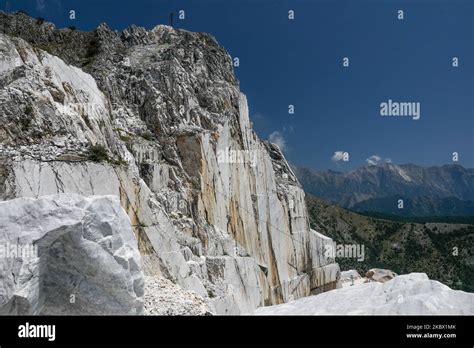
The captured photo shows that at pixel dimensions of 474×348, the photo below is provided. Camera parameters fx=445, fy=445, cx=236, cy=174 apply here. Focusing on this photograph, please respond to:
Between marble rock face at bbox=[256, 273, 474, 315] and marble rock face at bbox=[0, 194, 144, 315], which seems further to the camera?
marble rock face at bbox=[256, 273, 474, 315]

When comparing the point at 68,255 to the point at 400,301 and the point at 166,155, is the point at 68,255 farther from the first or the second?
the point at 166,155

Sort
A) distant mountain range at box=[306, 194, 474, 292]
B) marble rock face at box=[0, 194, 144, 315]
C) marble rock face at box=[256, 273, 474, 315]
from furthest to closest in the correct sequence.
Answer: distant mountain range at box=[306, 194, 474, 292], marble rock face at box=[256, 273, 474, 315], marble rock face at box=[0, 194, 144, 315]

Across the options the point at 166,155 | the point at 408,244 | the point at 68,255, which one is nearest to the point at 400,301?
the point at 68,255

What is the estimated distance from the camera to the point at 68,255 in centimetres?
1461

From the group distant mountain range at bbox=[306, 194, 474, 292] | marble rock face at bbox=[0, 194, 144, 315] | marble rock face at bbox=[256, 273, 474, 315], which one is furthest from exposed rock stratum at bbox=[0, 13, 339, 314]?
distant mountain range at bbox=[306, 194, 474, 292]

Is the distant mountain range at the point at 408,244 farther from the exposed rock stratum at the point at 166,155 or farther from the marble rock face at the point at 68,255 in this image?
the marble rock face at the point at 68,255

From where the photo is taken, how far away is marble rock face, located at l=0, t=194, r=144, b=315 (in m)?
14.1

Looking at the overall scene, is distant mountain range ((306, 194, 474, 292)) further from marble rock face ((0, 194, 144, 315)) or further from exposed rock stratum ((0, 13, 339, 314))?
marble rock face ((0, 194, 144, 315))

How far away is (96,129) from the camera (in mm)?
30031

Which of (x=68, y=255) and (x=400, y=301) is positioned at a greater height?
(x=68, y=255)

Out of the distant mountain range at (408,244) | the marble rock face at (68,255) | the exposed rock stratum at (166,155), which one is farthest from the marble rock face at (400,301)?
the distant mountain range at (408,244)

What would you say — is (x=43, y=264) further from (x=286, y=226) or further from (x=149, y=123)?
(x=286, y=226)
